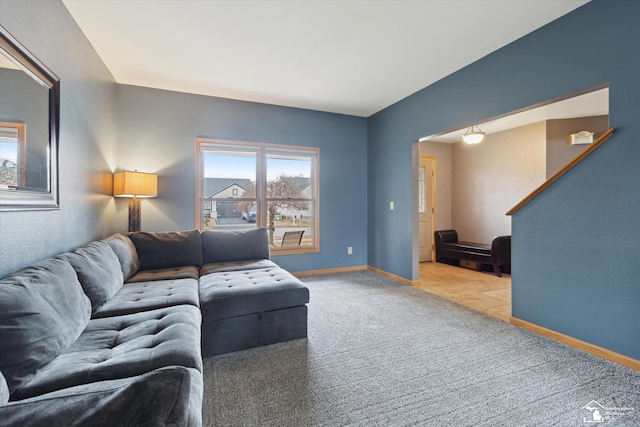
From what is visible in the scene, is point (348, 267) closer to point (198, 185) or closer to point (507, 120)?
point (198, 185)

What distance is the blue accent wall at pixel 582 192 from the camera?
6.38ft

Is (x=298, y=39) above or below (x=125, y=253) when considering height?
above

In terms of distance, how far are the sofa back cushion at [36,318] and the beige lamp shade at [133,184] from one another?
1765 millimetres

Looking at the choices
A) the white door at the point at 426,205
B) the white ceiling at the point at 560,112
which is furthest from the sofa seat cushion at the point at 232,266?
the white door at the point at 426,205

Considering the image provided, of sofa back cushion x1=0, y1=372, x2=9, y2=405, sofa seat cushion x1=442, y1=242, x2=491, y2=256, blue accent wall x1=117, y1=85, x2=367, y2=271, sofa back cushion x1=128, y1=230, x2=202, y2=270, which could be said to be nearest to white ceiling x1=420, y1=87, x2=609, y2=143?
blue accent wall x1=117, y1=85, x2=367, y2=271

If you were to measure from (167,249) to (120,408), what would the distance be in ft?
8.52

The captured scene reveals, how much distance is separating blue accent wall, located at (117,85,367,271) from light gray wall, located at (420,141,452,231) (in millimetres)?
1955

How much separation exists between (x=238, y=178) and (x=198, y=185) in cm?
56

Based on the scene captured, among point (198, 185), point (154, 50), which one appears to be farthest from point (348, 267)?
point (154, 50)

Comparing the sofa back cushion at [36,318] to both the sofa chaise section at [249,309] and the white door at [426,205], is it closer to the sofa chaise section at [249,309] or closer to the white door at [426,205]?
the sofa chaise section at [249,309]

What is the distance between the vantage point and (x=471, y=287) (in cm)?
392

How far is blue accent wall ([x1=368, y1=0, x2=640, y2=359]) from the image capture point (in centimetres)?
194

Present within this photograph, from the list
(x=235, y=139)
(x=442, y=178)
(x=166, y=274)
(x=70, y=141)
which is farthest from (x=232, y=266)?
(x=442, y=178)

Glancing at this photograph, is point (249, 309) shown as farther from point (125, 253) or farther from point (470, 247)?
point (470, 247)
